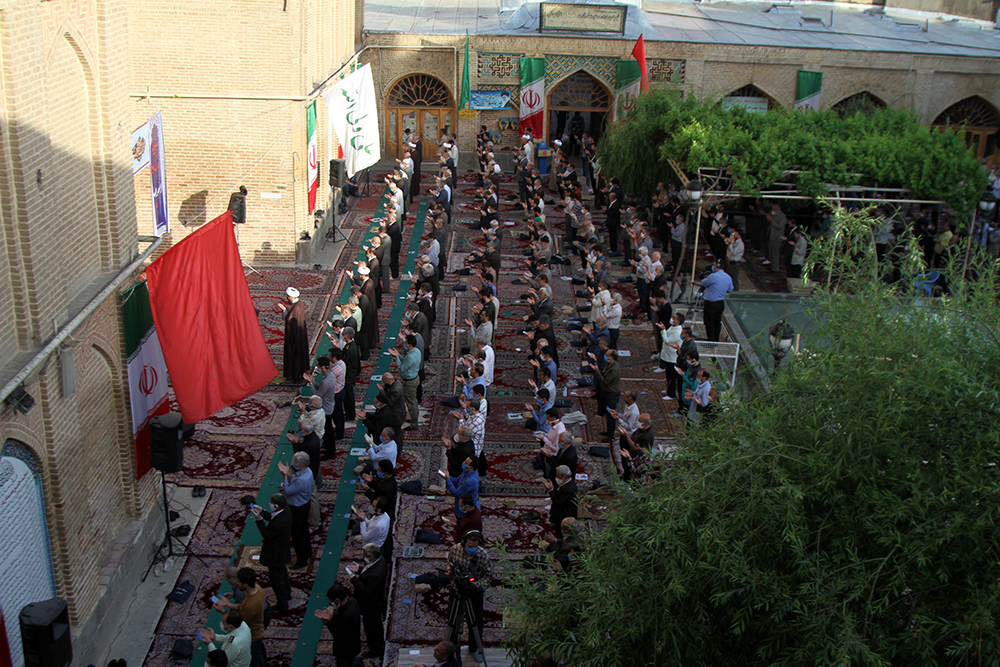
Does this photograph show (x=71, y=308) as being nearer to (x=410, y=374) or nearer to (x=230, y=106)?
(x=410, y=374)

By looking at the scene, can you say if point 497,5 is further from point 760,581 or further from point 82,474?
point 760,581

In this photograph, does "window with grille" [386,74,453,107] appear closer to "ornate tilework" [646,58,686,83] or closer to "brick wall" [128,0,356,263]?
"ornate tilework" [646,58,686,83]

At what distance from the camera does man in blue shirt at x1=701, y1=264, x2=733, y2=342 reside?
13.8m

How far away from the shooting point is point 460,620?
8.05 meters

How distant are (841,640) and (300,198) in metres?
14.0

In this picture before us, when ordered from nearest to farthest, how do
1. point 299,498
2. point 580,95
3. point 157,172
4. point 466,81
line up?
point 299,498 < point 157,172 < point 466,81 < point 580,95

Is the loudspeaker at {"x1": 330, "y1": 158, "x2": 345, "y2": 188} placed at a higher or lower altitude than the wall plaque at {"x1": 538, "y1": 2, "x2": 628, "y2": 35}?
lower

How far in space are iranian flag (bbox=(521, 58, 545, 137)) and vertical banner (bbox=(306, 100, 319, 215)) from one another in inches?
300

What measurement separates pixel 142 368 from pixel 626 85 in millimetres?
16883

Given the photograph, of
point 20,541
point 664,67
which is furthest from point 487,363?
point 664,67

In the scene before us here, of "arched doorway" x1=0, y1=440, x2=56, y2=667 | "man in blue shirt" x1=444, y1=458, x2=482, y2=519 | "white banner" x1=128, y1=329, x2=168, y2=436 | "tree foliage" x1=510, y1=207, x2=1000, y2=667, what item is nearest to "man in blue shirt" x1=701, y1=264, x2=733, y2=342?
"man in blue shirt" x1=444, y1=458, x2=482, y2=519

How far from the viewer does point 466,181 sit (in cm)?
2419

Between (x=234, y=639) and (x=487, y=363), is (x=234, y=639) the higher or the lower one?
the lower one

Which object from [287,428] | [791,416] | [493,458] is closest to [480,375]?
[493,458]
